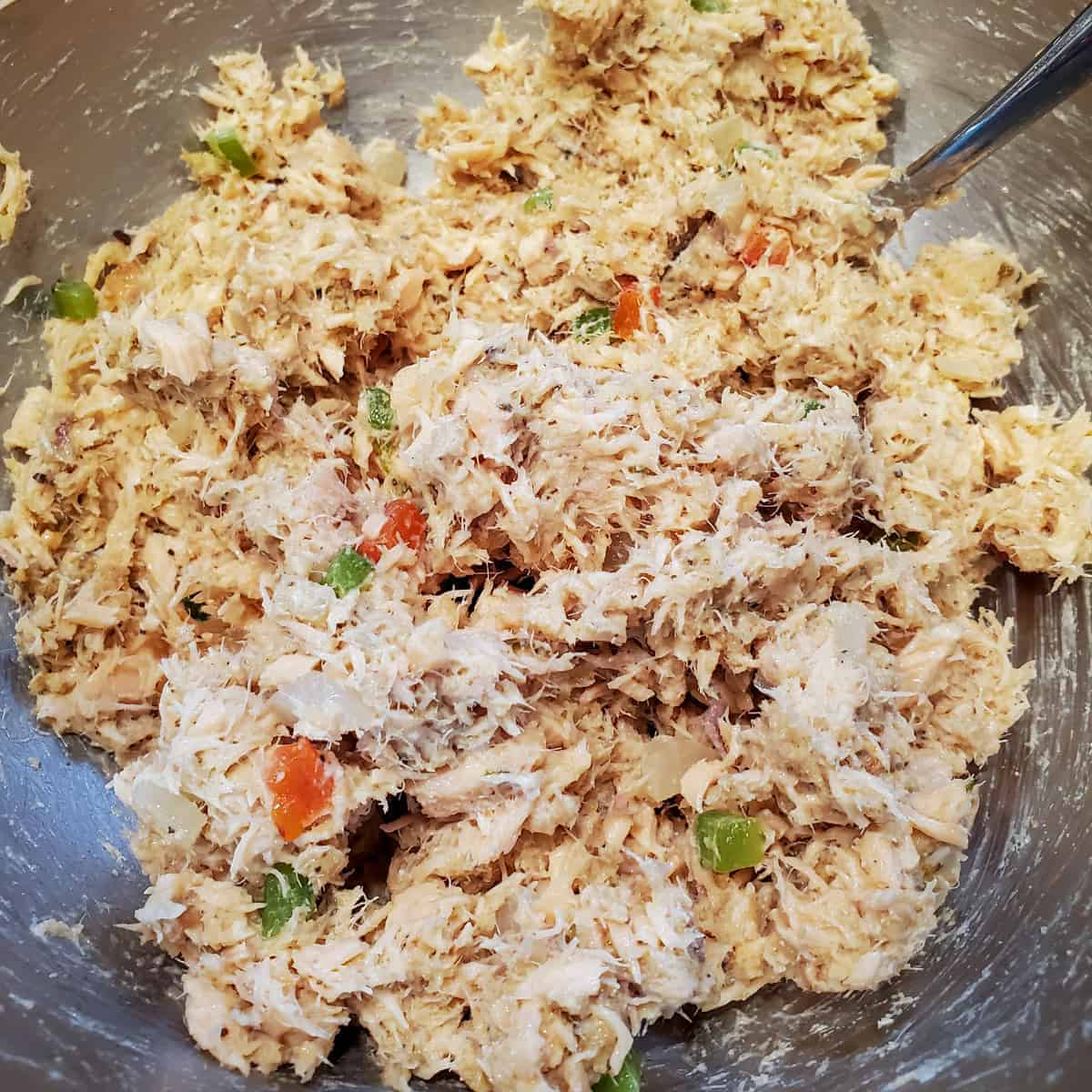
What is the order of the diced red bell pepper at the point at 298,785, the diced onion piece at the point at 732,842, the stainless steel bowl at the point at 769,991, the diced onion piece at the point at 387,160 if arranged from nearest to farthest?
the stainless steel bowl at the point at 769,991, the diced red bell pepper at the point at 298,785, the diced onion piece at the point at 732,842, the diced onion piece at the point at 387,160

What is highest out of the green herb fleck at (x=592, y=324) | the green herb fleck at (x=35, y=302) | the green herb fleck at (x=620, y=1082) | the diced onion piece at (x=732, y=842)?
the green herb fleck at (x=35, y=302)

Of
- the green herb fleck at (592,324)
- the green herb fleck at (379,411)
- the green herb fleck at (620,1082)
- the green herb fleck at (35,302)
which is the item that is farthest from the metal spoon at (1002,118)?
the green herb fleck at (35,302)

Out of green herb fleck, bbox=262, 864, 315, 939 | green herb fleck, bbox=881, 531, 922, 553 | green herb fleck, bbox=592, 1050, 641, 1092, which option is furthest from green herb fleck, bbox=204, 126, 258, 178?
green herb fleck, bbox=592, 1050, 641, 1092

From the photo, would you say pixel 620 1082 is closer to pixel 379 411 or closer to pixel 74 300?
pixel 379 411

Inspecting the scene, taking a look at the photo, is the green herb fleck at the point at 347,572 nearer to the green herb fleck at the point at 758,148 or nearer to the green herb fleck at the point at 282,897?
the green herb fleck at the point at 282,897

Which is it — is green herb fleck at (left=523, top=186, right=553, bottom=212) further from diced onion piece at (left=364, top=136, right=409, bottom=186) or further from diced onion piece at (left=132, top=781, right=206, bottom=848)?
diced onion piece at (left=132, top=781, right=206, bottom=848)

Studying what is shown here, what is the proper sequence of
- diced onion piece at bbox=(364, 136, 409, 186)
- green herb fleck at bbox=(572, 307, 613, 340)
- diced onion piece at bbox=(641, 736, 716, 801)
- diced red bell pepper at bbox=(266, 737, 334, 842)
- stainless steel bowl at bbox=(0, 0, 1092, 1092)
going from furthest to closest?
diced onion piece at bbox=(364, 136, 409, 186)
green herb fleck at bbox=(572, 307, 613, 340)
diced onion piece at bbox=(641, 736, 716, 801)
diced red bell pepper at bbox=(266, 737, 334, 842)
stainless steel bowl at bbox=(0, 0, 1092, 1092)
